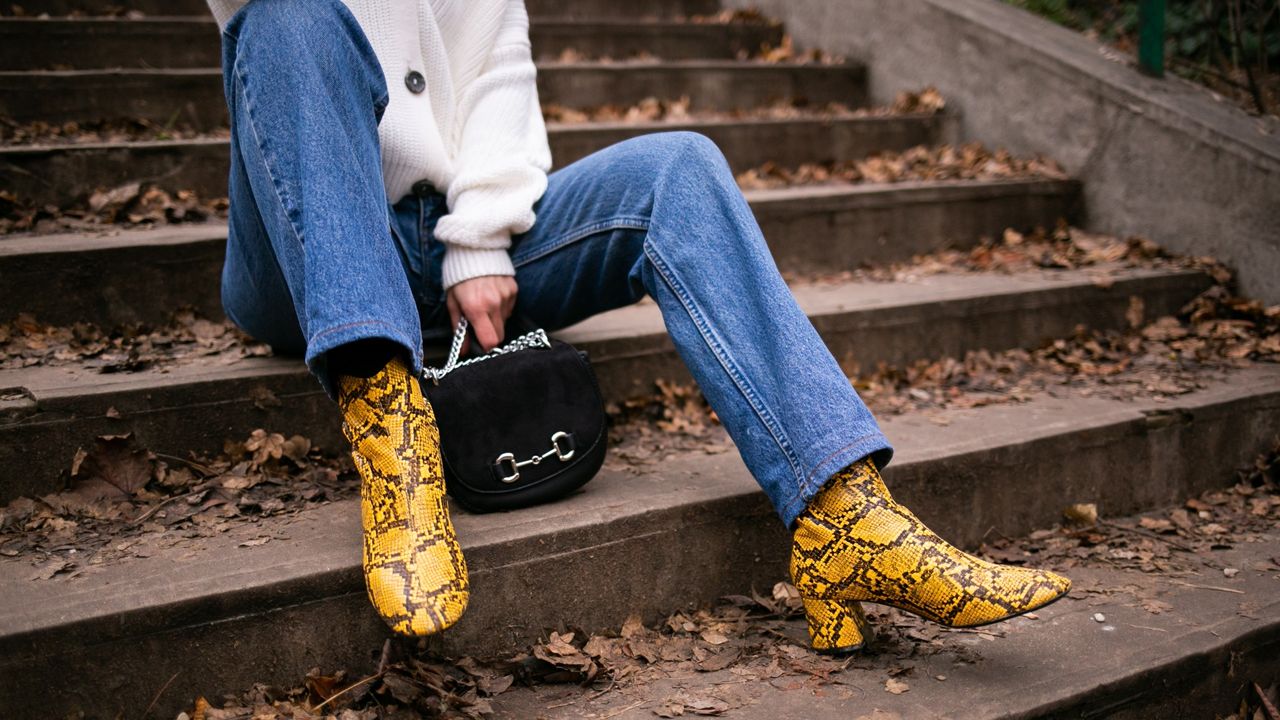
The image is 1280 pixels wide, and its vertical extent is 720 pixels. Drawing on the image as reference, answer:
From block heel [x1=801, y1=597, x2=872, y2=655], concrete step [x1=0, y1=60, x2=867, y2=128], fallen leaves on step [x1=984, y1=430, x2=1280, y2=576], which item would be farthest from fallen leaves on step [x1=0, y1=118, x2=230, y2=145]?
fallen leaves on step [x1=984, y1=430, x2=1280, y2=576]

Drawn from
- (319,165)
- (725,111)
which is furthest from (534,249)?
(725,111)

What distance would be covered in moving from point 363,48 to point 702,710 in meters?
1.39

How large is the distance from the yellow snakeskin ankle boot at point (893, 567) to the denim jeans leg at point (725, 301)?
5cm

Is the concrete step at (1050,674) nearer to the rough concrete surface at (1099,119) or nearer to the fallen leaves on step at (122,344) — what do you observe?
the fallen leaves on step at (122,344)

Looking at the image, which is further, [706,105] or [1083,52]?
[706,105]

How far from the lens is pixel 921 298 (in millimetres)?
3104

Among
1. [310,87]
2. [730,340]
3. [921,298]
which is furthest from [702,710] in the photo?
[921,298]

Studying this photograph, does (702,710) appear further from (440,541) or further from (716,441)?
(716,441)

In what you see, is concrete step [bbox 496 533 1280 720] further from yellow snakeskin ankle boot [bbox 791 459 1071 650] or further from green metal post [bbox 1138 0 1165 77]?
green metal post [bbox 1138 0 1165 77]

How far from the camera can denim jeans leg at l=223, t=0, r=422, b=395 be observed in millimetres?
1623

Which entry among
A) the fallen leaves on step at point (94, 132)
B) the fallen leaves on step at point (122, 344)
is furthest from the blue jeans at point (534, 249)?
the fallen leaves on step at point (94, 132)

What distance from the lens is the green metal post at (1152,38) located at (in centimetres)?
384

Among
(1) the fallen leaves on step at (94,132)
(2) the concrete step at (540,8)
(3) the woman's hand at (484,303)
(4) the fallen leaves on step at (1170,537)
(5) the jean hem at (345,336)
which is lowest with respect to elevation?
(4) the fallen leaves on step at (1170,537)

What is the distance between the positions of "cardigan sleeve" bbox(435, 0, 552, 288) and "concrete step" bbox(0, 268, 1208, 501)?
33 centimetres
